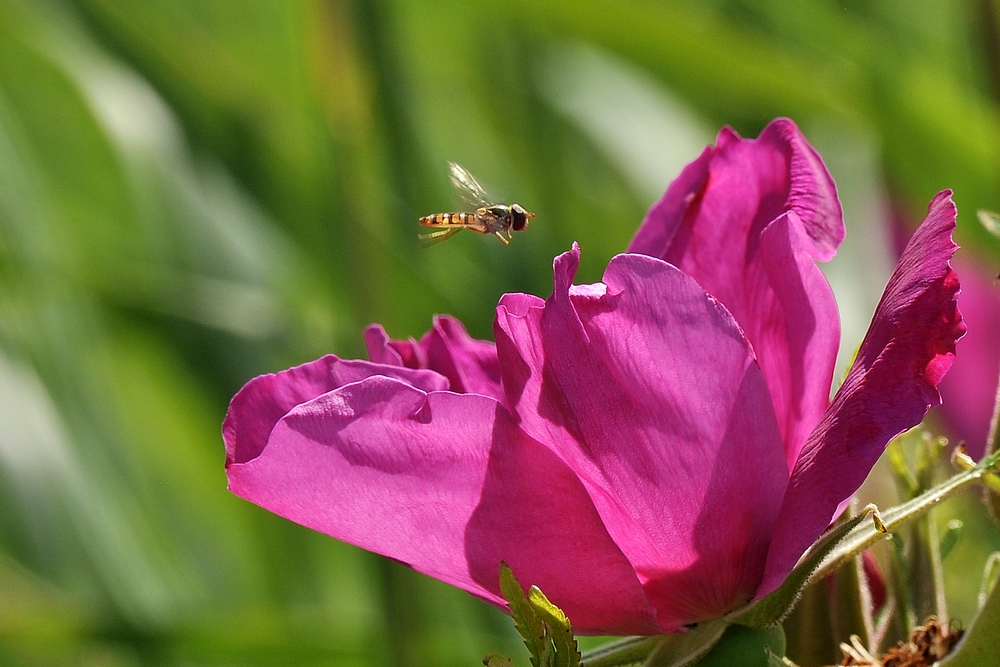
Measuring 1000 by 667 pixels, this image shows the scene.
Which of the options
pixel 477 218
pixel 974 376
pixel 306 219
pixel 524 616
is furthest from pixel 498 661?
pixel 306 219

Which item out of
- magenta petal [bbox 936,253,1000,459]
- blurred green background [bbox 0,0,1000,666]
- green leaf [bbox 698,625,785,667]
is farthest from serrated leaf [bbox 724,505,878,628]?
magenta petal [bbox 936,253,1000,459]

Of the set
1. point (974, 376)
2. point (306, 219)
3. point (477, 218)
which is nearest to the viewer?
Answer: point (477, 218)

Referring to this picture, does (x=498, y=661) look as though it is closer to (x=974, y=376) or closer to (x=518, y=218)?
(x=518, y=218)

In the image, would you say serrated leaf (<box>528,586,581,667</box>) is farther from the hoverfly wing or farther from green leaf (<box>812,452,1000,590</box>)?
the hoverfly wing

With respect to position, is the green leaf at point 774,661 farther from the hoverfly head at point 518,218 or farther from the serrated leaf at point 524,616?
the hoverfly head at point 518,218

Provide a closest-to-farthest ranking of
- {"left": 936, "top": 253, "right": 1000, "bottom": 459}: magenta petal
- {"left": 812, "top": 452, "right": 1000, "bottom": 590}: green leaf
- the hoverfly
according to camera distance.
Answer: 1. {"left": 812, "top": 452, "right": 1000, "bottom": 590}: green leaf
2. the hoverfly
3. {"left": 936, "top": 253, "right": 1000, "bottom": 459}: magenta petal

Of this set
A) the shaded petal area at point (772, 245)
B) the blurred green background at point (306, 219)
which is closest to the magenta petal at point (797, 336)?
the shaded petal area at point (772, 245)
